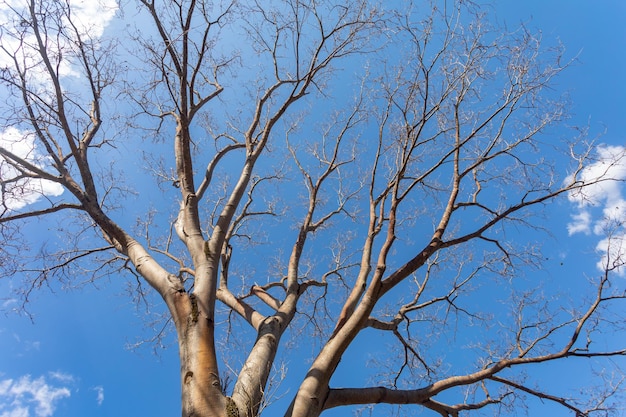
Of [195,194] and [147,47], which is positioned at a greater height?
[147,47]

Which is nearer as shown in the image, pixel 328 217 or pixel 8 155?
pixel 8 155

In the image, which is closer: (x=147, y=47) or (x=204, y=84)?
(x=147, y=47)

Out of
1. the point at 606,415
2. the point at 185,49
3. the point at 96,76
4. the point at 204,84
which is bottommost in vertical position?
the point at 606,415

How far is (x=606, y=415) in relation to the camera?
14.0 feet

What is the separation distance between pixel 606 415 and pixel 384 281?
2.65 meters

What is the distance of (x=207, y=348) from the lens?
10.6 ft

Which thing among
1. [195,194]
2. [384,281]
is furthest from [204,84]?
[384,281]

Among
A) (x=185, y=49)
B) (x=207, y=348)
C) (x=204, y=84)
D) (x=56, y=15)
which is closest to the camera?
(x=207, y=348)

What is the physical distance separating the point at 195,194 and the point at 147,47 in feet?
5.84

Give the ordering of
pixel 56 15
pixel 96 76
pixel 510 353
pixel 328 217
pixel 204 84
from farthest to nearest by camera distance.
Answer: pixel 328 217
pixel 204 84
pixel 96 76
pixel 510 353
pixel 56 15

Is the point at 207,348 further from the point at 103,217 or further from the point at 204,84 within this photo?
the point at 204,84

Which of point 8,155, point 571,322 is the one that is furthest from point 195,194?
point 571,322

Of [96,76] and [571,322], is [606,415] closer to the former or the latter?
[571,322]

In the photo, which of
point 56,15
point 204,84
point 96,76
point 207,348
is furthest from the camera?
point 204,84
